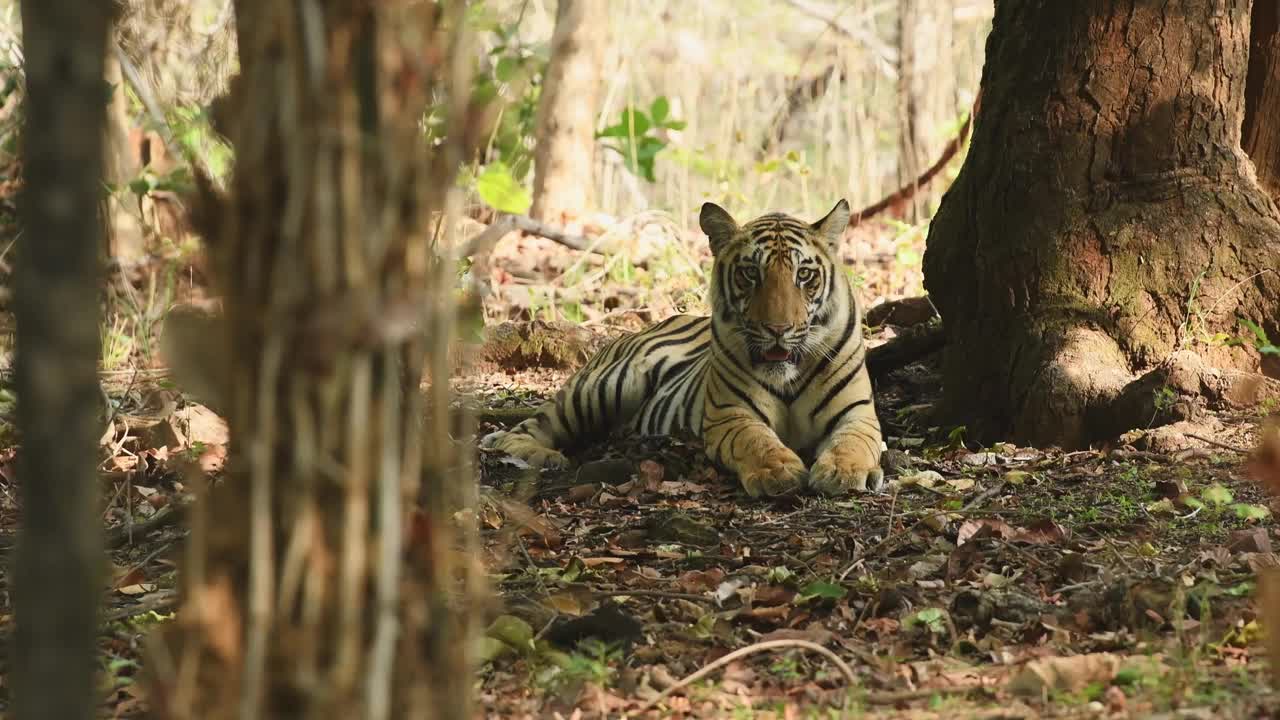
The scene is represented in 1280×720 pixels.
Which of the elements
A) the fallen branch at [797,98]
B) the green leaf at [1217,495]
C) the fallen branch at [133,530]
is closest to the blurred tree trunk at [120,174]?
the fallen branch at [133,530]

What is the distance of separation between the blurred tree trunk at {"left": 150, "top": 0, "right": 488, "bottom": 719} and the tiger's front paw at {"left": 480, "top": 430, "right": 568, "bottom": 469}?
4.09 metres

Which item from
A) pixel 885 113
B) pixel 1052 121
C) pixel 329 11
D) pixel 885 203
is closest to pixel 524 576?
pixel 329 11

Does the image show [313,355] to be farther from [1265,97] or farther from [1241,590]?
[1265,97]

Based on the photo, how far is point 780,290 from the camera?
5371mm

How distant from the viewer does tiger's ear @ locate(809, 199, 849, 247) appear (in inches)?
228

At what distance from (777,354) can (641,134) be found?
5.36 m

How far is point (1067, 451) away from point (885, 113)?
27.5 ft

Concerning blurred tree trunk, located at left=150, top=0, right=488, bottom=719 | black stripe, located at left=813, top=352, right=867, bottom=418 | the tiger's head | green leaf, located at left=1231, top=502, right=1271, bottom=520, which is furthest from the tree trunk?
blurred tree trunk, located at left=150, top=0, right=488, bottom=719

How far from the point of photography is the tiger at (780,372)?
510cm

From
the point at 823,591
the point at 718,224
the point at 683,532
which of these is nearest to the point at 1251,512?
the point at 823,591

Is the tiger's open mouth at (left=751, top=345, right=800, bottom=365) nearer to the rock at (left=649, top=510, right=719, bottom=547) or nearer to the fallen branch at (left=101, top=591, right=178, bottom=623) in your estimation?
the rock at (left=649, top=510, right=719, bottom=547)

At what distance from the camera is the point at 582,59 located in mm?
10539

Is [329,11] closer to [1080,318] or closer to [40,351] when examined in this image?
[40,351]

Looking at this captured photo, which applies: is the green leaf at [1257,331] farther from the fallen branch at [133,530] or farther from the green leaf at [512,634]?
the fallen branch at [133,530]
